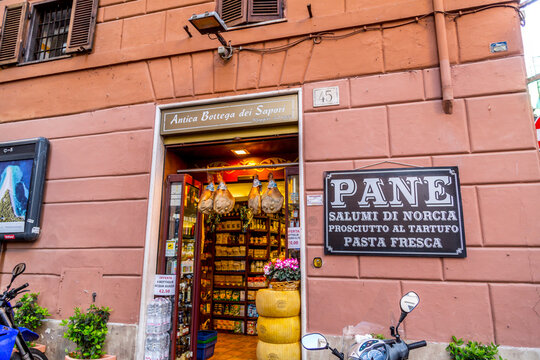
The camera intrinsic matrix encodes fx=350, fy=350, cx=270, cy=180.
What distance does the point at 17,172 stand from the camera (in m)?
6.25

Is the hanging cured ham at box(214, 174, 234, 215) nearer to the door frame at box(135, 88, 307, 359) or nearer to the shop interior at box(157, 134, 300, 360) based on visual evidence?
the shop interior at box(157, 134, 300, 360)

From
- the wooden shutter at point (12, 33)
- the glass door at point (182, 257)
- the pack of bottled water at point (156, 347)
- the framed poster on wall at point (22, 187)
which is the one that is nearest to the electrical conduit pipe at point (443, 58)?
the glass door at point (182, 257)

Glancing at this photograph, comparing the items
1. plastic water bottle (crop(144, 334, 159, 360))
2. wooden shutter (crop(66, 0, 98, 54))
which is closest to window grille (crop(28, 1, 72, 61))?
wooden shutter (crop(66, 0, 98, 54))

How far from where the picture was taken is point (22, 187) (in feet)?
20.1

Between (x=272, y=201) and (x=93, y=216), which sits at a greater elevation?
(x=272, y=201)

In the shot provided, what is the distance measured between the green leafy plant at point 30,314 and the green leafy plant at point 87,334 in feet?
2.13

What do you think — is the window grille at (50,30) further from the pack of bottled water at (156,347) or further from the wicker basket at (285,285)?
the wicker basket at (285,285)

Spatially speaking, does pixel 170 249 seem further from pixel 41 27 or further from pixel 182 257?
pixel 41 27

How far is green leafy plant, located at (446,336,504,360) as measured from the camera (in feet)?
12.3

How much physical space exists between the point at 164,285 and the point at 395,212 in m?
3.54

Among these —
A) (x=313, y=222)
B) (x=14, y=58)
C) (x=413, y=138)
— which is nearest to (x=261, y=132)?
(x=313, y=222)

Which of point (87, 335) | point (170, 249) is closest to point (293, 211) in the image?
point (170, 249)

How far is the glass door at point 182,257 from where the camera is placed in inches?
214

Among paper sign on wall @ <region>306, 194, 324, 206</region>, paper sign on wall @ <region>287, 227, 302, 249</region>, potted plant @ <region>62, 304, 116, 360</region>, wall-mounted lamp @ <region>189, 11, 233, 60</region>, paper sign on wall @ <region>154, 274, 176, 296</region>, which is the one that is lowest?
potted plant @ <region>62, 304, 116, 360</region>
